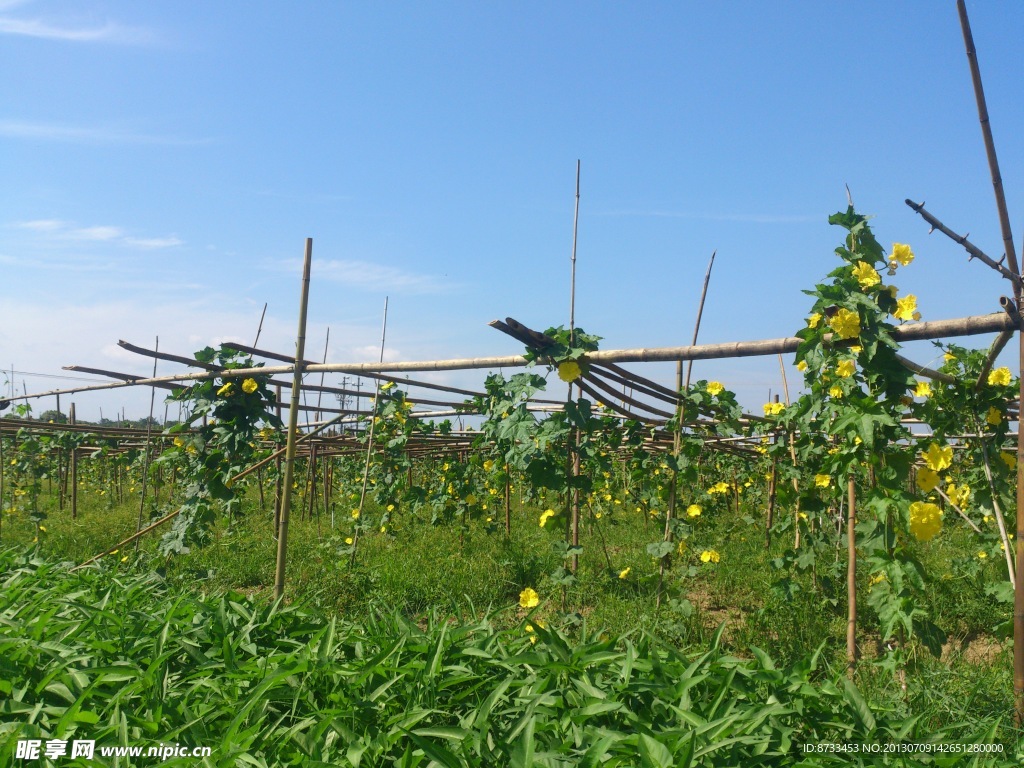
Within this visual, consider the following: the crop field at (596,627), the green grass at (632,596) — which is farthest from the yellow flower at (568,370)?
the green grass at (632,596)

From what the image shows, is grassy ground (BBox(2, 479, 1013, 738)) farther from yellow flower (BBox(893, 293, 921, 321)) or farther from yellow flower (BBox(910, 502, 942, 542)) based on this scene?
yellow flower (BBox(893, 293, 921, 321))

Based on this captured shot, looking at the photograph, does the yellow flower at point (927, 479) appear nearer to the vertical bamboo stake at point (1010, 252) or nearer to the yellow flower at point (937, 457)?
the yellow flower at point (937, 457)

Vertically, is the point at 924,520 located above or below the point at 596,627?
above

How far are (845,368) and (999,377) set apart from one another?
0.92 m

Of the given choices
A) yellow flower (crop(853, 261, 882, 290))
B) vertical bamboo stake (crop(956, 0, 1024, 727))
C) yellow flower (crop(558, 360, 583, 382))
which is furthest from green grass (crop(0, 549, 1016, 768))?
yellow flower (crop(853, 261, 882, 290))

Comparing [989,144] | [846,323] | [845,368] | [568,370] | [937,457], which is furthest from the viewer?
[568,370]

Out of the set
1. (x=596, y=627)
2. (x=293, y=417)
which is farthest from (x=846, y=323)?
(x=293, y=417)

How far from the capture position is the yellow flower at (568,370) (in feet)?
10.4

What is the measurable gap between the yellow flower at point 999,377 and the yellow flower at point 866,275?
0.94 metres

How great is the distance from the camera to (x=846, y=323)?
2643mm

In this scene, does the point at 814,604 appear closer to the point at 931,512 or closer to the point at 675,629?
the point at 675,629

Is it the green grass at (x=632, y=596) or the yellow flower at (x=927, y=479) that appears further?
the yellow flower at (x=927, y=479)

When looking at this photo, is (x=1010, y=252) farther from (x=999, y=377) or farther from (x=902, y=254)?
(x=999, y=377)

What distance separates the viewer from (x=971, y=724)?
7.86 ft
